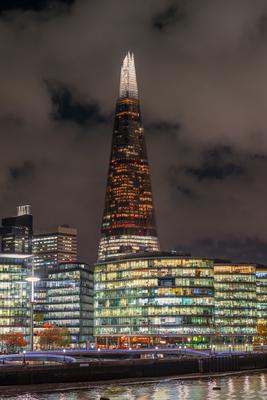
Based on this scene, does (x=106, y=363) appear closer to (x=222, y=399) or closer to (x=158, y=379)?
(x=158, y=379)

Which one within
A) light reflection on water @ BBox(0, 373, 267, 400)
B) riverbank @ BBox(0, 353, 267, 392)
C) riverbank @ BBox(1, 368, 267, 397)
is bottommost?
light reflection on water @ BBox(0, 373, 267, 400)

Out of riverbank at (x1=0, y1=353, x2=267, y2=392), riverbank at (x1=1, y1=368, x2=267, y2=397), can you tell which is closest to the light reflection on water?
riverbank at (x1=1, y1=368, x2=267, y2=397)

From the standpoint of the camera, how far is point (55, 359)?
621 feet

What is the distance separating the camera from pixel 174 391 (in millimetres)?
138500

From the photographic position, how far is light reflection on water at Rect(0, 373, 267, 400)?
128 meters

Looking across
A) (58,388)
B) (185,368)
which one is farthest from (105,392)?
(185,368)

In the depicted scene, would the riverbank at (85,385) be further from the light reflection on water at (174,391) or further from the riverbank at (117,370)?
the light reflection on water at (174,391)

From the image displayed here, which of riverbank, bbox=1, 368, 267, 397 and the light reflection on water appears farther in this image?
riverbank, bbox=1, 368, 267, 397

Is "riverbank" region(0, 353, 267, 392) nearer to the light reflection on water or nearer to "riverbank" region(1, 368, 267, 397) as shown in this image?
"riverbank" region(1, 368, 267, 397)

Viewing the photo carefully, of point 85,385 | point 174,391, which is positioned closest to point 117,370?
point 85,385

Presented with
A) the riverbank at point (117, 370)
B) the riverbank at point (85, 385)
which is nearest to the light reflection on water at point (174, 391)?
the riverbank at point (85, 385)

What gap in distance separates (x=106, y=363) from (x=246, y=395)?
140 ft

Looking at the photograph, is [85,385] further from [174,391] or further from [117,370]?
[174,391]

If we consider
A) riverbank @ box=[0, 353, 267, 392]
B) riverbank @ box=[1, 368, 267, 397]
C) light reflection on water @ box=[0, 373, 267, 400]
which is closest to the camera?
light reflection on water @ box=[0, 373, 267, 400]
